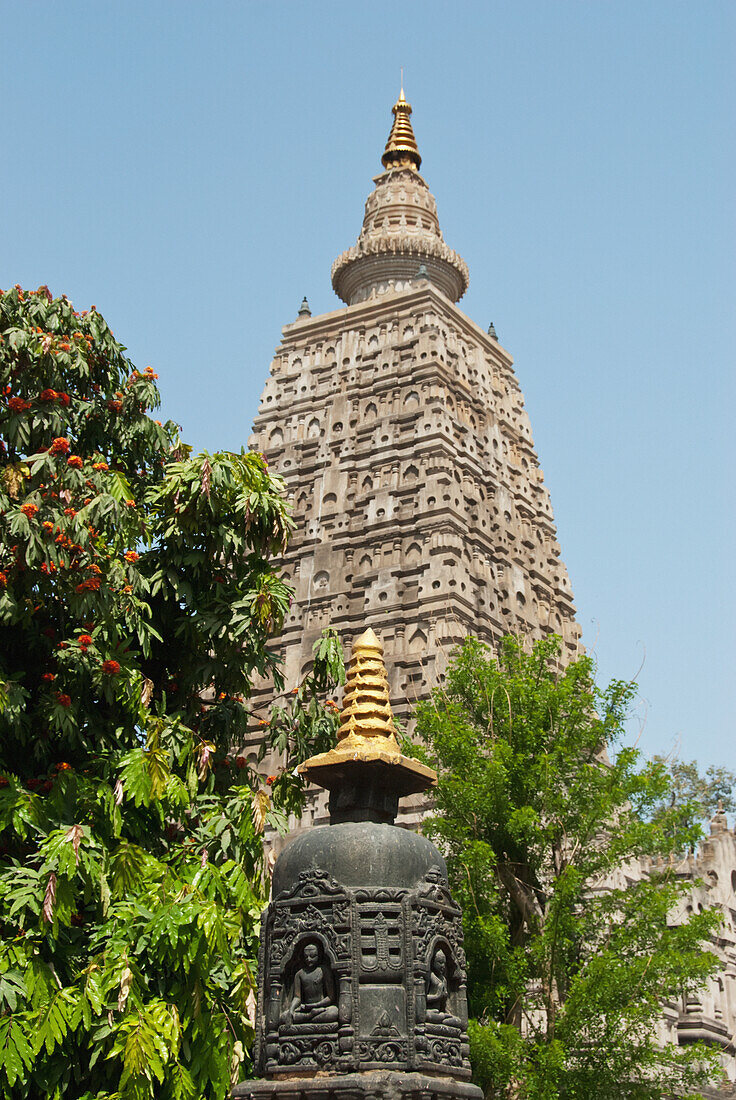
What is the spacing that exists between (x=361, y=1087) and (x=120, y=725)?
7.11m

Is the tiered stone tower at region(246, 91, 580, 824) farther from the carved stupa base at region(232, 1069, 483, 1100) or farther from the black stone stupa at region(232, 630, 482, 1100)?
the carved stupa base at region(232, 1069, 483, 1100)

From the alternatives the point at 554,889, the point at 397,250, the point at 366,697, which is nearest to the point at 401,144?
the point at 397,250

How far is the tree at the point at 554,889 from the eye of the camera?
15906mm

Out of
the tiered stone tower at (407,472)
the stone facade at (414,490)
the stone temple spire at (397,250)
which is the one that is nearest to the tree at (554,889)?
the stone facade at (414,490)

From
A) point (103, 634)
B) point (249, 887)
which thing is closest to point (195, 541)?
point (103, 634)

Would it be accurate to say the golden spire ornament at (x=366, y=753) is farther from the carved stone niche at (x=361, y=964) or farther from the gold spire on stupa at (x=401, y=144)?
the gold spire on stupa at (x=401, y=144)

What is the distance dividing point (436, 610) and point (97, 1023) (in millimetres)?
17120

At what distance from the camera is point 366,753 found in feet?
28.9

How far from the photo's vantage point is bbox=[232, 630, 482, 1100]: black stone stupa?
7.73 metres

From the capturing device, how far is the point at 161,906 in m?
11.7

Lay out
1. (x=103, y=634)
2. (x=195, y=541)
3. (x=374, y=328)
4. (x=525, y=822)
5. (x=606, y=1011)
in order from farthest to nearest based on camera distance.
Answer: (x=374, y=328) < (x=525, y=822) < (x=606, y=1011) < (x=195, y=541) < (x=103, y=634)

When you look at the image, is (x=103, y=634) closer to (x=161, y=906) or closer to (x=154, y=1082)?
(x=161, y=906)

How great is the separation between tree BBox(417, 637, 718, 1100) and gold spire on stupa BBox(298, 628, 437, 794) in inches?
316

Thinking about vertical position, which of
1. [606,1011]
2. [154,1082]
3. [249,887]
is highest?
[249,887]
